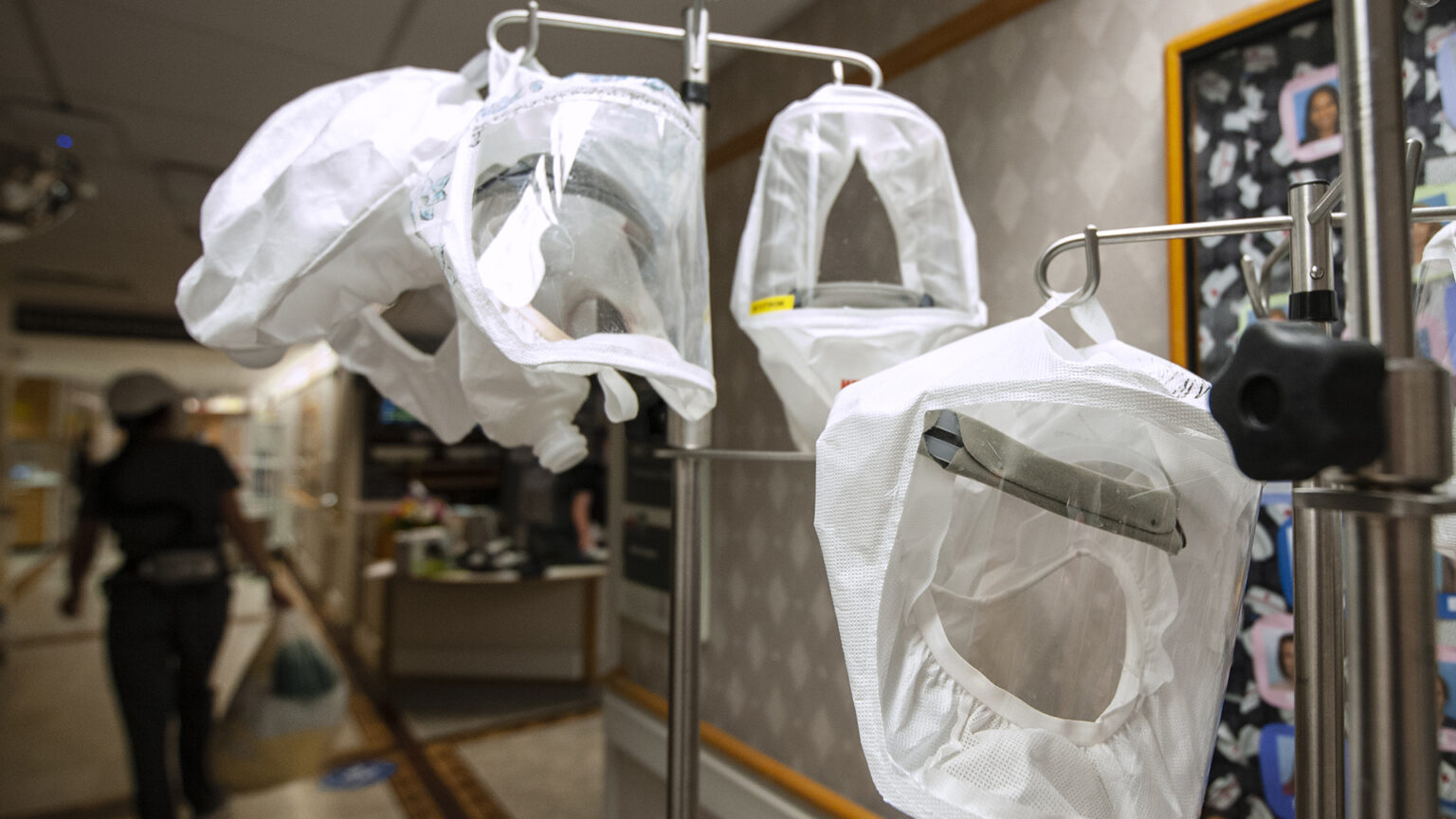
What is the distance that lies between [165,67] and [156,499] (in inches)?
46.6

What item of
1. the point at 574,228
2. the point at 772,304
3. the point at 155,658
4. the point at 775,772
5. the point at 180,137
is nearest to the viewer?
the point at 574,228

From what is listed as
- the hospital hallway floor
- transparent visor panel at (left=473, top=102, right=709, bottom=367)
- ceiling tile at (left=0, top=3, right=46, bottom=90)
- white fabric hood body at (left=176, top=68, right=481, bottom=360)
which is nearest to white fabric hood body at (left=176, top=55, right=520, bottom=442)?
white fabric hood body at (left=176, top=68, right=481, bottom=360)

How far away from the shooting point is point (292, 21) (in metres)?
1.67

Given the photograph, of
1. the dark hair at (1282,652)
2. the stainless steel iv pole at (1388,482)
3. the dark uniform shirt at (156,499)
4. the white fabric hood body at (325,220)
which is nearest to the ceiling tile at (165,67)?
the dark uniform shirt at (156,499)

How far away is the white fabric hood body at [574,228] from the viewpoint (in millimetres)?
534

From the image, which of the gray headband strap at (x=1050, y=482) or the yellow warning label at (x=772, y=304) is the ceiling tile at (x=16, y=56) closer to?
the yellow warning label at (x=772, y=304)

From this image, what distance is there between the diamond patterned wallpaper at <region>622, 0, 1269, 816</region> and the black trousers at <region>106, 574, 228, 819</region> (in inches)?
49.7

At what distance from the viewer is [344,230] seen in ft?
2.19

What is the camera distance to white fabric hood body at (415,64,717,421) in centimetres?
53

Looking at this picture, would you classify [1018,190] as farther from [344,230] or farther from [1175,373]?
[344,230]

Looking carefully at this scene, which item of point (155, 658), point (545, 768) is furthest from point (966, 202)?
point (545, 768)

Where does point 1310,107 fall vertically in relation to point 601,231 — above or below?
above

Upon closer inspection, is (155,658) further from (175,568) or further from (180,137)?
(180,137)

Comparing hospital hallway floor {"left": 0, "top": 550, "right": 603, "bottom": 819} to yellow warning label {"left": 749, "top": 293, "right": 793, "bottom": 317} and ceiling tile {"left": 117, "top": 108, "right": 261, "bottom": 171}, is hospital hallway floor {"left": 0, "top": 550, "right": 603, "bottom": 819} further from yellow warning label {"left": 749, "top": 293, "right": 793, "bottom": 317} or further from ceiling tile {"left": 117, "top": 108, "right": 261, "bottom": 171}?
yellow warning label {"left": 749, "top": 293, "right": 793, "bottom": 317}
